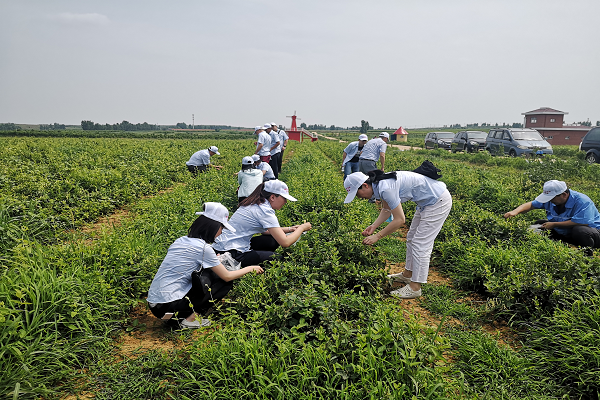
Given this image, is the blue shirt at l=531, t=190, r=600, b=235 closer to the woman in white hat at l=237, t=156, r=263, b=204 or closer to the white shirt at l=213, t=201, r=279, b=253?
the white shirt at l=213, t=201, r=279, b=253

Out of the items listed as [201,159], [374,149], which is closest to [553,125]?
[374,149]

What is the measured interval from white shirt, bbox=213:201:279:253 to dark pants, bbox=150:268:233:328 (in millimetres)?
595

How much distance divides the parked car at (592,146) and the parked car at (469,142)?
775 cm

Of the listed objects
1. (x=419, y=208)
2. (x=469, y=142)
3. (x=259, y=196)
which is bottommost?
(x=419, y=208)

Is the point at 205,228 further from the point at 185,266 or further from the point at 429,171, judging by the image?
the point at 429,171

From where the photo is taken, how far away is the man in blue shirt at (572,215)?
14.9ft

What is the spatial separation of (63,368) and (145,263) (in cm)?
137

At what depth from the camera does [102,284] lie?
3.21 metres

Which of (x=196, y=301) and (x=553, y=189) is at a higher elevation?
(x=553, y=189)

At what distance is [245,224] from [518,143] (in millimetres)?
18559

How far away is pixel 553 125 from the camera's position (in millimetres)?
41719

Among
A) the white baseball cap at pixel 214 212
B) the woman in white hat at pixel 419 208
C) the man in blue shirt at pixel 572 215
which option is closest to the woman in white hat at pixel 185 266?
the white baseball cap at pixel 214 212

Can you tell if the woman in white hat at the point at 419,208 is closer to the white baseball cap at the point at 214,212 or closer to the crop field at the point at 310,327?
the crop field at the point at 310,327

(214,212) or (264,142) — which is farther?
(264,142)
